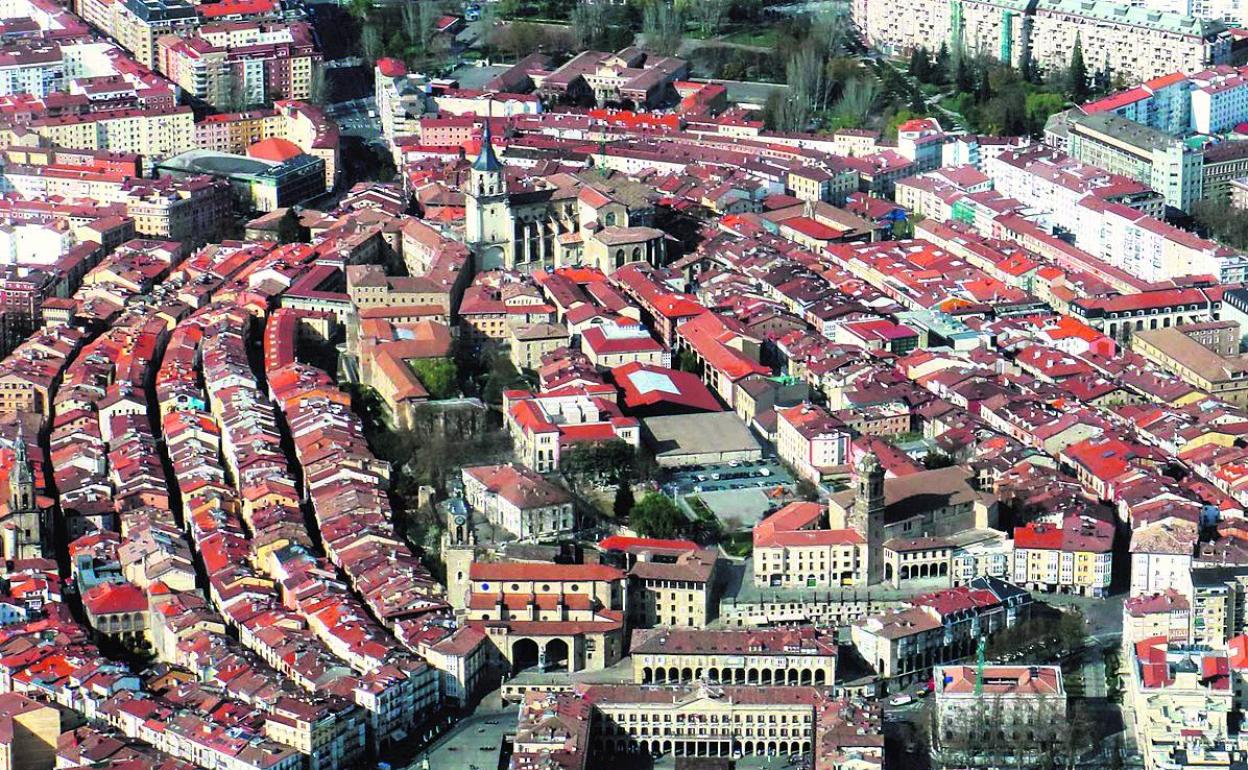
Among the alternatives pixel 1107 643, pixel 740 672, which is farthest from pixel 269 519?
pixel 1107 643

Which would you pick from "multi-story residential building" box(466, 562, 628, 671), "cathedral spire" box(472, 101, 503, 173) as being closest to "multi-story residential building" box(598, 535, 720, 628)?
"multi-story residential building" box(466, 562, 628, 671)

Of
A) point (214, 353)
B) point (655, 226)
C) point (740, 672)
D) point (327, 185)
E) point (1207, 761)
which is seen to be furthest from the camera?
point (327, 185)

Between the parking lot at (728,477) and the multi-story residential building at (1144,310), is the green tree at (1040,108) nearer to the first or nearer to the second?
the multi-story residential building at (1144,310)

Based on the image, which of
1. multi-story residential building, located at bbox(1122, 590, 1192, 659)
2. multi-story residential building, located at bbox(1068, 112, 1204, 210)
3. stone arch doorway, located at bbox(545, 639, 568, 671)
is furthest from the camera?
multi-story residential building, located at bbox(1068, 112, 1204, 210)

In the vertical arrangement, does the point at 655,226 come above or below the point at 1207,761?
above

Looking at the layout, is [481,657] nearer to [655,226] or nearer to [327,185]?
[655,226]

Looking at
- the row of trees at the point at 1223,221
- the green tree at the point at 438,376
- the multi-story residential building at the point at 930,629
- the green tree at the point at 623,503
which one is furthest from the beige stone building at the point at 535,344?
the row of trees at the point at 1223,221

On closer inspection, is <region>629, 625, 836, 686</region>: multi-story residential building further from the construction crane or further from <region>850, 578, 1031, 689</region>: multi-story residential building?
the construction crane
